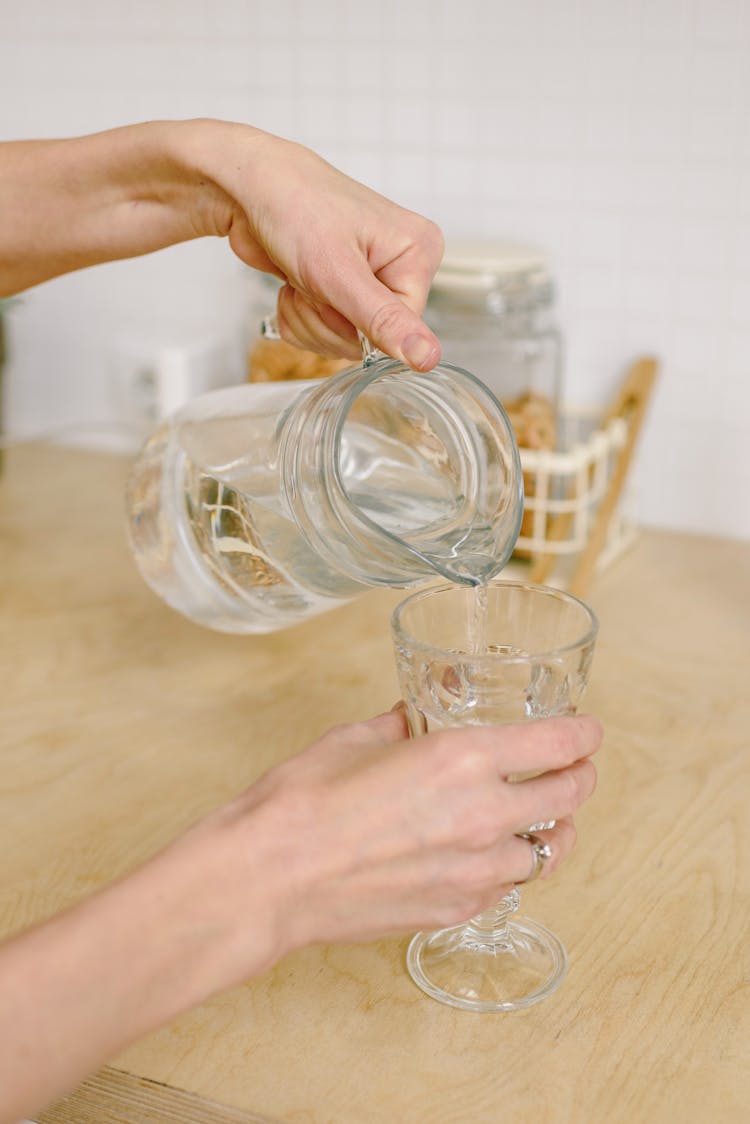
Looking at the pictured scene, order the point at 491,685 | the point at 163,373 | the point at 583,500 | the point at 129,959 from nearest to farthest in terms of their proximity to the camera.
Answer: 1. the point at 129,959
2. the point at 491,685
3. the point at 583,500
4. the point at 163,373

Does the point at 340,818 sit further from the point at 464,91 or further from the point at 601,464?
the point at 464,91

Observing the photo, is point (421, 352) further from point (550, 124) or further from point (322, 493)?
point (550, 124)

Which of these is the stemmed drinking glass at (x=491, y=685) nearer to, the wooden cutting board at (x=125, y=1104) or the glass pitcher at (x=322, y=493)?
the glass pitcher at (x=322, y=493)

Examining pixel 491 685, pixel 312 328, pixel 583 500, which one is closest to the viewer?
pixel 491 685

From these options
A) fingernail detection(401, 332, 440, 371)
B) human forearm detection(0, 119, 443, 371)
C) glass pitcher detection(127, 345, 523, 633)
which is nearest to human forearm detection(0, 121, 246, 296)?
human forearm detection(0, 119, 443, 371)

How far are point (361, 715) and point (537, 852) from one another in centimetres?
36

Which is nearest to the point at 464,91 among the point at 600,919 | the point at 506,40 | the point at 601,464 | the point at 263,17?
the point at 506,40

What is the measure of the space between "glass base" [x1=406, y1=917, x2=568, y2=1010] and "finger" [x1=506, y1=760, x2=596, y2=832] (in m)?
0.12

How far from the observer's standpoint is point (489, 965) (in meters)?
0.69

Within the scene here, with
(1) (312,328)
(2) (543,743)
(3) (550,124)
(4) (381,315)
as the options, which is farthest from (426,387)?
(3) (550,124)

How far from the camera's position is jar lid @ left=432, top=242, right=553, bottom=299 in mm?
1156

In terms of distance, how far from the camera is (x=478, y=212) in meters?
1.28

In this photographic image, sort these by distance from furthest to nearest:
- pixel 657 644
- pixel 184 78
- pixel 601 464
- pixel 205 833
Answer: pixel 184 78, pixel 601 464, pixel 657 644, pixel 205 833

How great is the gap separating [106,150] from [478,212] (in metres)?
0.46
